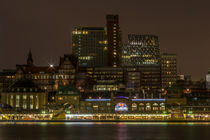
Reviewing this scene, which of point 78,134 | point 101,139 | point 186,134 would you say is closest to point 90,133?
point 78,134

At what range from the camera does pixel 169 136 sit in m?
146

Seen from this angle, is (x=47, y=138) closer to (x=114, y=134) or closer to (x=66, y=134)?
(x=66, y=134)

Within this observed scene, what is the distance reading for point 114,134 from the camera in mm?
153250

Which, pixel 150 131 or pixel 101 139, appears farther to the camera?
pixel 150 131

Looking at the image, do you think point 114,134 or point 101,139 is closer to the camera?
point 101,139

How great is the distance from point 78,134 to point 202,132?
1593 inches

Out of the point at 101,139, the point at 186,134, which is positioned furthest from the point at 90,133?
the point at 186,134

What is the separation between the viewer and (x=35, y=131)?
162625mm

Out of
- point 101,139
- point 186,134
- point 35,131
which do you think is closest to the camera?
point 101,139

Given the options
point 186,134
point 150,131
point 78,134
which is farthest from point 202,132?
point 78,134

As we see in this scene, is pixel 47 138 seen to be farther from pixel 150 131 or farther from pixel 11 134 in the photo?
pixel 150 131

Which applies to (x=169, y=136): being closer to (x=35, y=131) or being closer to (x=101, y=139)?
(x=101, y=139)

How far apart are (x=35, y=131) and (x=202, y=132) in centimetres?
5622

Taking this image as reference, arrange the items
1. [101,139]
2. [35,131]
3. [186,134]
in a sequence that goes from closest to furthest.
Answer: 1. [101,139]
2. [186,134]
3. [35,131]
